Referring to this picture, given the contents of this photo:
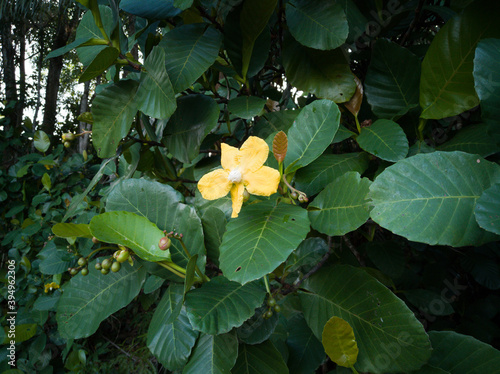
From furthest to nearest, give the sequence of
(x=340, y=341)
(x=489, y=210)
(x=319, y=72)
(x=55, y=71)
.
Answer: (x=55, y=71)
(x=319, y=72)
(x=340, y=341)
(x=489, y=210)

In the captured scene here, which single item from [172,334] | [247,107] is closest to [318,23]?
[247,107]

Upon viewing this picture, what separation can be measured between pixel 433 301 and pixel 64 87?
8226 mm

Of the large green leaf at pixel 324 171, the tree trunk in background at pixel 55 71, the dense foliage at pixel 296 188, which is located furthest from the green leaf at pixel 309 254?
the tree trunk in background at pixel 55 71

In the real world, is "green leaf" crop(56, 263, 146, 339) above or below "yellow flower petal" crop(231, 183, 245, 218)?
below

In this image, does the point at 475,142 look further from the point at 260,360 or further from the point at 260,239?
the point at 260,360

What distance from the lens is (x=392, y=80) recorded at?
67 cm

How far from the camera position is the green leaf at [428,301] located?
899 mm

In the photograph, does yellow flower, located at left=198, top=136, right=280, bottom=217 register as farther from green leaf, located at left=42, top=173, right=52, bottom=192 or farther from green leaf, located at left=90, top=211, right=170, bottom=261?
green leaf, located at left=42, top=173, right=52, bottom=192

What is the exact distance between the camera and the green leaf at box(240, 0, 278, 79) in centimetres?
62

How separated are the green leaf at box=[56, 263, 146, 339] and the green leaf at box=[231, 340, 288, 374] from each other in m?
0.25

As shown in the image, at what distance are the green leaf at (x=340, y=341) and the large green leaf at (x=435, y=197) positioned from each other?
0.17 metres

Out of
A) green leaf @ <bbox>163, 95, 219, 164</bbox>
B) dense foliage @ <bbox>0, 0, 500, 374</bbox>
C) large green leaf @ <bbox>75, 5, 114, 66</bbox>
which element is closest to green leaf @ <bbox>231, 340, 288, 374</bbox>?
dense foliage @ <bbox>0, 0, 500, 374</bbox>

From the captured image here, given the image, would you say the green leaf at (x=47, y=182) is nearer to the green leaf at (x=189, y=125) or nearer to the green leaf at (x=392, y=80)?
the green leaf at (x=189, y=125)

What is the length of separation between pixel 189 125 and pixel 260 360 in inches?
20.5
